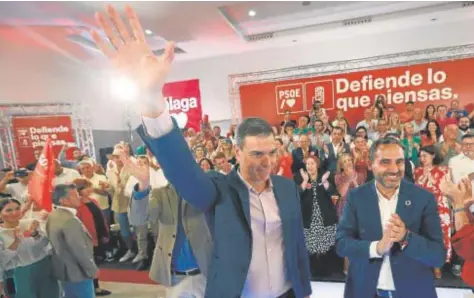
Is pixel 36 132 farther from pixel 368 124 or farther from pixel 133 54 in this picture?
pixel 133 54

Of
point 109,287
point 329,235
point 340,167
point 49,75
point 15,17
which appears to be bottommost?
point 109,287

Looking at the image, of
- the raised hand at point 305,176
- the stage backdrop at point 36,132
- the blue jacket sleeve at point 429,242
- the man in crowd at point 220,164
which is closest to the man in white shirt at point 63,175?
the man in crowd at point 220,164

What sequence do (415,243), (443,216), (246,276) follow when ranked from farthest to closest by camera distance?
(443,216) < (415,243) < (246,276)

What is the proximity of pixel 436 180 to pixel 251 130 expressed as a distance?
2740 mm

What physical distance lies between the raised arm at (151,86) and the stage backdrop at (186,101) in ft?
25.0

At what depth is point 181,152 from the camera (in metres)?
0.95

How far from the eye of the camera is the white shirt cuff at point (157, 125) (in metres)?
0.91

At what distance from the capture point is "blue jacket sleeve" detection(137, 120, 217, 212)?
3.04 ft

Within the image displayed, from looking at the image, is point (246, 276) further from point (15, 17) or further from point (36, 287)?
point (15, 17)

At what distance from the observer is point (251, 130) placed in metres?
1.19

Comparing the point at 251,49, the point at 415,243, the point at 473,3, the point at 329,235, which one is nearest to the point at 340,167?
the point at 329,235

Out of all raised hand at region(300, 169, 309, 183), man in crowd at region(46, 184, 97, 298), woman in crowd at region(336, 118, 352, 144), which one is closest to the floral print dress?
raised hand at region(300, 169, 309, 183)

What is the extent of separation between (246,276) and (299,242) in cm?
30

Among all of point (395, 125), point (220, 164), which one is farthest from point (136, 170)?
point (395, 125)
